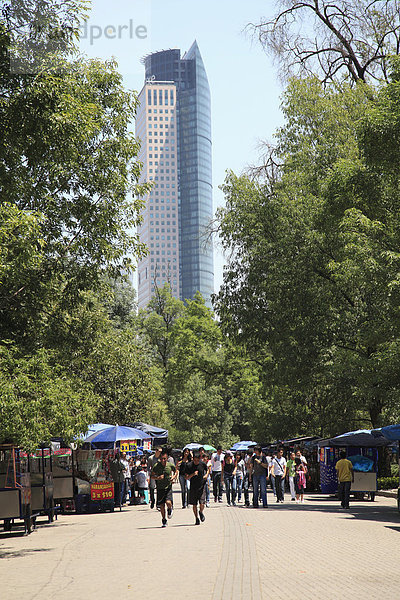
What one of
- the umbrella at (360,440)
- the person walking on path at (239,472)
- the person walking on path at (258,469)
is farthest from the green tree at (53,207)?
the umbrella at (360,440)

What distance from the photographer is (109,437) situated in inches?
1000

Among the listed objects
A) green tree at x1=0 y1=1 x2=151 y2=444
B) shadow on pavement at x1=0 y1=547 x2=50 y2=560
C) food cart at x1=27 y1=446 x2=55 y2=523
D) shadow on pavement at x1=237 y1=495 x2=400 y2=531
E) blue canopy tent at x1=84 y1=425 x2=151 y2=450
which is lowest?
shadow on pavement at x1=237 y1=495 x2=400 y2=531

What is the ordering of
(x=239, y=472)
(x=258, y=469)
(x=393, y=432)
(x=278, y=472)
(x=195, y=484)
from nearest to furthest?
(x=195, y=484) → (x=393, y=432) → (x=258, y=469) → (x=278, y=472) → (x=239, y=472)

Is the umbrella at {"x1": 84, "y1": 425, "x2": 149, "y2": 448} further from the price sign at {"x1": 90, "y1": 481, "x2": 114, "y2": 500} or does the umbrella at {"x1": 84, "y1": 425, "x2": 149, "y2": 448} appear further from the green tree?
the green tree

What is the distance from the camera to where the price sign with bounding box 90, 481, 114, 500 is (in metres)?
25.4

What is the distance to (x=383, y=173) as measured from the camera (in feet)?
71.5

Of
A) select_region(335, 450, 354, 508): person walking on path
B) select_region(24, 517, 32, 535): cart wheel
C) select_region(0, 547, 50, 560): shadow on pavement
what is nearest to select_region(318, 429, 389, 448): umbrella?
select_region(335, 450, 354, 508): person walking on path

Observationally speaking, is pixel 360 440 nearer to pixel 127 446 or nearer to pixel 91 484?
pixel 91 484

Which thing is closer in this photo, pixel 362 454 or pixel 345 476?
pixel 345 476

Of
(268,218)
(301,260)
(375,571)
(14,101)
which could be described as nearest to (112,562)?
(375,571)

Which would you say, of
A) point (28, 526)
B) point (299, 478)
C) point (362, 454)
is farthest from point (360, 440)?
point (28, 526)

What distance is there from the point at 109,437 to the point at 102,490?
6.35 ft

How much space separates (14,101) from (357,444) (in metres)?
16.9

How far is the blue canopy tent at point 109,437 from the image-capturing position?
2528 centimetres
